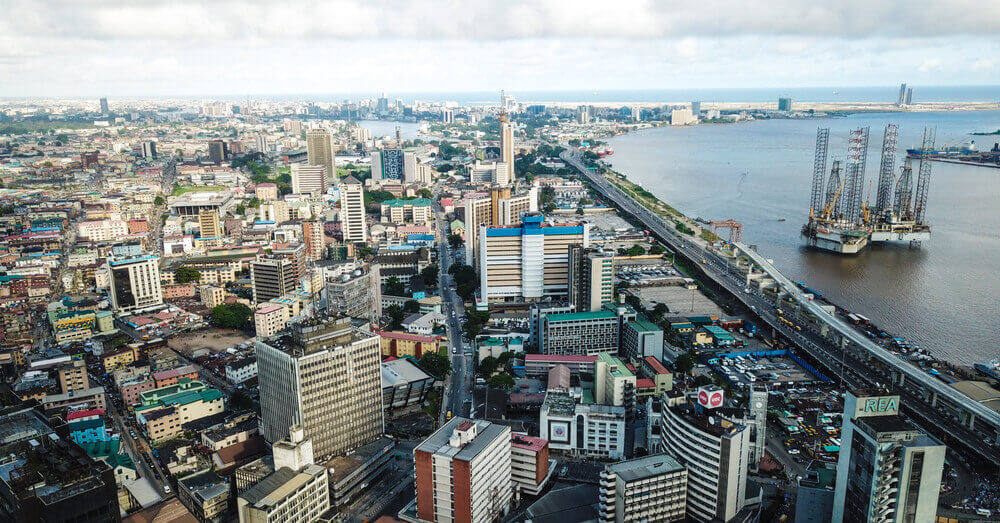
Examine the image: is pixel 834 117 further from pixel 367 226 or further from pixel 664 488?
pixel 664 488

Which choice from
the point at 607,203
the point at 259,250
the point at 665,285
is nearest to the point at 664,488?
the point at 665,285

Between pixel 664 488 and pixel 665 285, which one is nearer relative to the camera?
pixel 664 488

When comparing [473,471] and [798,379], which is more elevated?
[473,471]

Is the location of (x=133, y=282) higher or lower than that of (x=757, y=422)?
higher

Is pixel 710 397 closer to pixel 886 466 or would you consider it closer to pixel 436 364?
pixel 886 466

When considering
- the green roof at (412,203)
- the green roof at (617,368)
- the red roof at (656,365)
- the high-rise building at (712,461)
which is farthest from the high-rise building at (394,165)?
the high-rise building at (712,461)

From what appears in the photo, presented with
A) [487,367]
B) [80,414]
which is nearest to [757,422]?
[487,367]

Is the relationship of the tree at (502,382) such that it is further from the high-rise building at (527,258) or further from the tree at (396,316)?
the high-rise building at (527,258)

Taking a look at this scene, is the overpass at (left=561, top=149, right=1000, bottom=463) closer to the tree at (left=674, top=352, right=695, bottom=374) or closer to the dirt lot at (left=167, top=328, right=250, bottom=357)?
the tree at (left=674, top=352, right=695, bottom=374)
